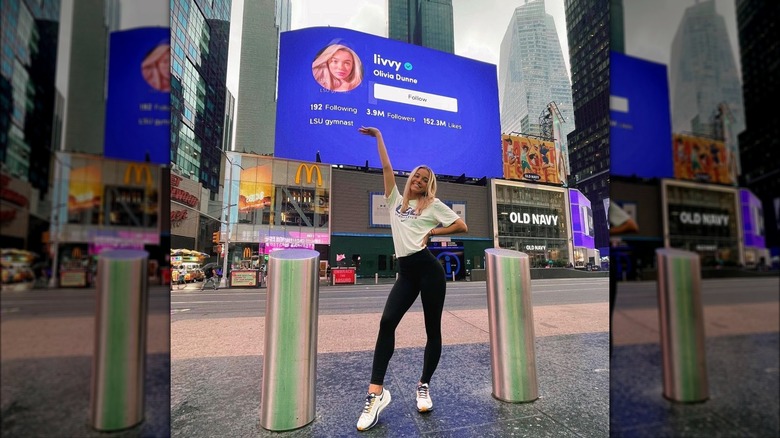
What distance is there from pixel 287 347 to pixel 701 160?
163 cm

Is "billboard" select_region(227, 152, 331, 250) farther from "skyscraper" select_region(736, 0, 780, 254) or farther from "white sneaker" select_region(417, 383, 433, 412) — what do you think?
"skyscraper" select_region(736, 0, 780, 254)

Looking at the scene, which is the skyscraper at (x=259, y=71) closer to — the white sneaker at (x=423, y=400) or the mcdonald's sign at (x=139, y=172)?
the mcdonald's sign at (x=139, y=172)

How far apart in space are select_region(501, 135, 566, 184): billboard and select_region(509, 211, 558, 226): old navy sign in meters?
0.35

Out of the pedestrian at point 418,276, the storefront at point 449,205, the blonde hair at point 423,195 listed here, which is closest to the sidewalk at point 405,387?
the pedestrian at point 418,276

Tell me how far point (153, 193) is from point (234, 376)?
2069mm

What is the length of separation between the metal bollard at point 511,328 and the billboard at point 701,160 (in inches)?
54.5

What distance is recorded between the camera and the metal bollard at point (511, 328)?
6.32 feet

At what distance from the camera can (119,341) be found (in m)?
0.67

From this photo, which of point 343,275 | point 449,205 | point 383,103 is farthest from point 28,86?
point 343,275

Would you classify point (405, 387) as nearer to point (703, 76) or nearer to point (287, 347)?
point (287, 347)

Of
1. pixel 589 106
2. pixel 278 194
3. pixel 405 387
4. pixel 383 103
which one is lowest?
pixel 405 387

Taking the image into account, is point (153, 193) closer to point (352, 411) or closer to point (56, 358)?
point (56, 358)

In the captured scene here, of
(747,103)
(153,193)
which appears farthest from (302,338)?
(747,103)

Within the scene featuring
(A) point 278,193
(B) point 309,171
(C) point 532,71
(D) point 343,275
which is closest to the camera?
(C) point 532,71
